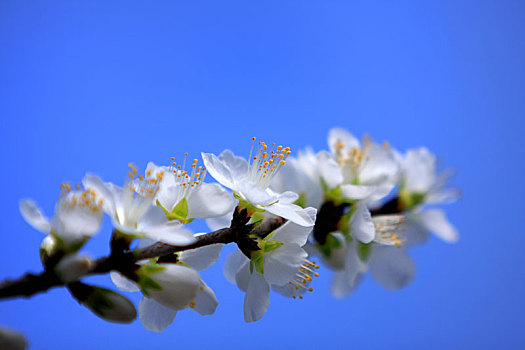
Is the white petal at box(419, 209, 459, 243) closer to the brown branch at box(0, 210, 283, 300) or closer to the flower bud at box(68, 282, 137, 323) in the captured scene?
the brown branch at box(0, 210, 283, 300)

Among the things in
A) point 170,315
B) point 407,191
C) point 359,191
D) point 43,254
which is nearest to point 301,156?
point 359,191

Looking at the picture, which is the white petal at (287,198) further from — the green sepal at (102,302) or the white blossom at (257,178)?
the green sepal at (102,302)

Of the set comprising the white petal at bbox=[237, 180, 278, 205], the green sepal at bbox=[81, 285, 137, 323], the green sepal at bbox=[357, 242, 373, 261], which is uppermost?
the green sepal at bbox=[357, 242, 373, 261]

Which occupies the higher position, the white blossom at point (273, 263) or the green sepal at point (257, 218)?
the green sepal at point (257, 218)

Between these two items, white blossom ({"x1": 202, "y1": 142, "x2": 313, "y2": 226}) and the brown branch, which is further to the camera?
white blossom ({"x1": 202, "y1": 142, "x2": 313, "y2": 226})

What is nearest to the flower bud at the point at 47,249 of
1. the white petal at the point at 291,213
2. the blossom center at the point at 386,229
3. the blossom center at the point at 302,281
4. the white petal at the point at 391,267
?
the white petal at the point at 291,213

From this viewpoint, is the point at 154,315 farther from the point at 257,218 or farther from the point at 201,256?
the point at 257,218

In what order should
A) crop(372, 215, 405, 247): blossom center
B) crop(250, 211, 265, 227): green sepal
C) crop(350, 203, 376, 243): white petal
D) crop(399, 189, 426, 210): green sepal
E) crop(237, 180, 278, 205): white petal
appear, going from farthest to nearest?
1. crop(399, 189, 426, 210): green sepal
2. crop(372, 215, 405, 247): blossom center
3. crop(350, 203, 376, 243): white petal
4. crop(250, 211, 265, 227): green sepal
5. crop(237, 180, 278, 205): white petal

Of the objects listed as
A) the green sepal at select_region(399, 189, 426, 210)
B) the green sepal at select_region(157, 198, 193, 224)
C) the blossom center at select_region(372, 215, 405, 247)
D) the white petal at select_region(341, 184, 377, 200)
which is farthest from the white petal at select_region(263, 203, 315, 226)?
the green sepal at select_region(399, 189, 426, 210)
